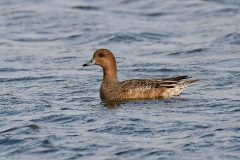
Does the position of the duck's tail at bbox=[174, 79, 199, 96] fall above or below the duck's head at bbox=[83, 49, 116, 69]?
below

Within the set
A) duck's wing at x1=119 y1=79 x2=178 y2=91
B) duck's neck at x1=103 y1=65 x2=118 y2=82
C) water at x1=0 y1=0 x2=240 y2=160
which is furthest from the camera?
duck's neck at x1=103 y1=65 x2=118 y2=82

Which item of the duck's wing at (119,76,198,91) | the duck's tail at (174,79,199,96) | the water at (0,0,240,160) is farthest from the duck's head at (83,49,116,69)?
the duck's tail at (174,79,199,96)

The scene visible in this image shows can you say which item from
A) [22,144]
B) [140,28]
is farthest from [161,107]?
[140,28]

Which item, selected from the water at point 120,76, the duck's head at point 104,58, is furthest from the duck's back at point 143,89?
the duck's head at point 104,58

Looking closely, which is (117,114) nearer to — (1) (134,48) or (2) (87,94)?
(2) (87,94)

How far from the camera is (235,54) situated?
18750mm

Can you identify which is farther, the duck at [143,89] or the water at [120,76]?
the duck at [143,89]

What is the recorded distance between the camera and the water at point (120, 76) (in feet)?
38.4

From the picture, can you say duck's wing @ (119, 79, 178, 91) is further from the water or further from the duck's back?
the water

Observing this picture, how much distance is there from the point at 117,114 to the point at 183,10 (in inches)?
457

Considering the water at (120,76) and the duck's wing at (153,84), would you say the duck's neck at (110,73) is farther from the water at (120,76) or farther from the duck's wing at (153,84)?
the water at (120,76)

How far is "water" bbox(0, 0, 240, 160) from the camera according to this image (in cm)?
1172

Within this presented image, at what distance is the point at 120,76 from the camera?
17250mm

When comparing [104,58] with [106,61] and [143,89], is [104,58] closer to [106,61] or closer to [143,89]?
[106,61]
